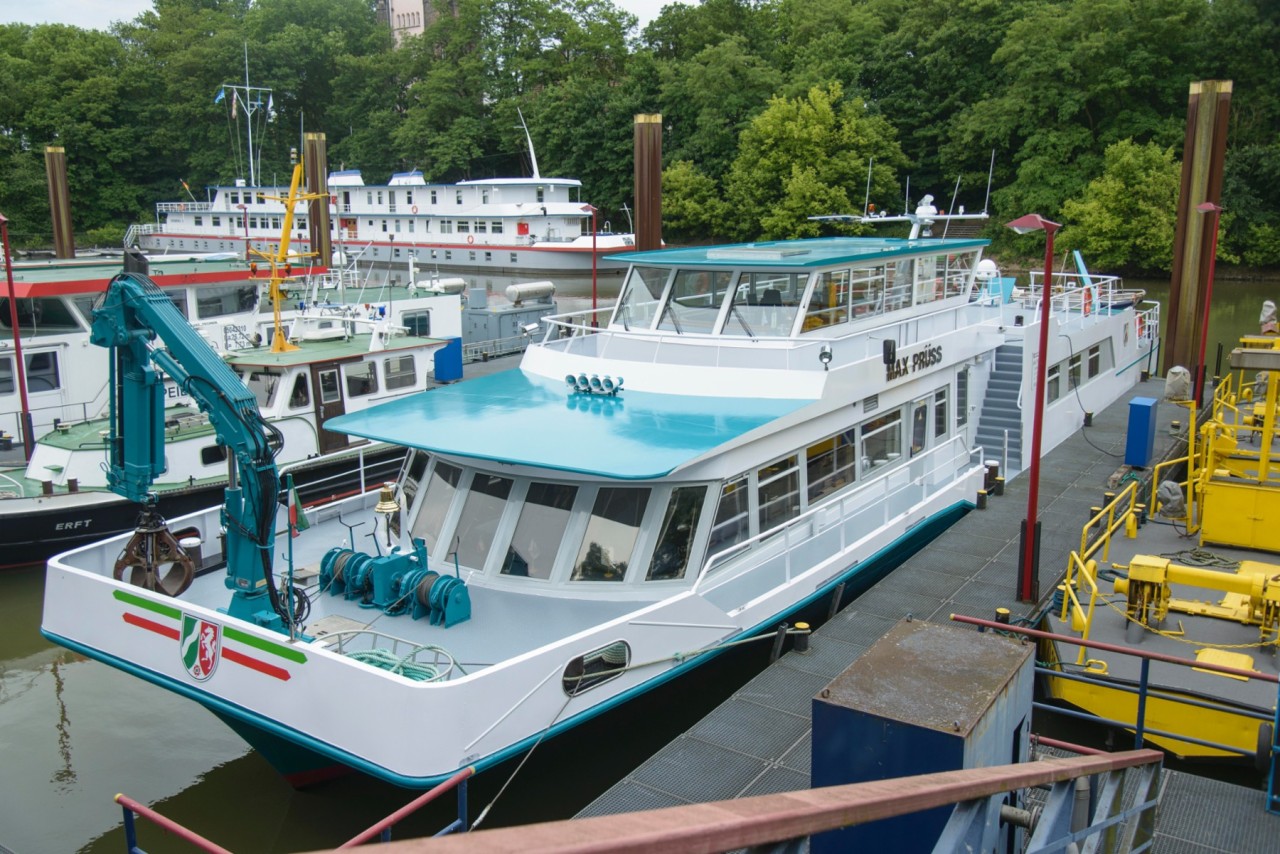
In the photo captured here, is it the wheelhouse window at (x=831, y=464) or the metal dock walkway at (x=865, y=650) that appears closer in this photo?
the metal dock walkway at (x=865, y=650)

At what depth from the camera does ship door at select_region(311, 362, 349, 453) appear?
663 inches

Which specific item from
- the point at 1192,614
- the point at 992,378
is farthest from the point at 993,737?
the point at 992,378

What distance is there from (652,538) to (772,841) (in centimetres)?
714

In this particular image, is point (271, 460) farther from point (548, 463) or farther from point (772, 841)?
point (772, 841)

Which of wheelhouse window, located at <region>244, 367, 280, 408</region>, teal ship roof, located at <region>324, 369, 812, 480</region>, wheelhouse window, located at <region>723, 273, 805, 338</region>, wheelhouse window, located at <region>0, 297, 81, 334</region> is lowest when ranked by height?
wheelhouse window, located at <region>244, 367, 280, 408</region>

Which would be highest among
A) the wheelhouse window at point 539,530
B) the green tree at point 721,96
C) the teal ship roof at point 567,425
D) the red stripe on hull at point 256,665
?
the green tree at point 721,96

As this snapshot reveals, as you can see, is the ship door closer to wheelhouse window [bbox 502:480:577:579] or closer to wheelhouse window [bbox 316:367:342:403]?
wheelhouse window [bbox 316:367:342:403]

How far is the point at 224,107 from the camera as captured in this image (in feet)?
239

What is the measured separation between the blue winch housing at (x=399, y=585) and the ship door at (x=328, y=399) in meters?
7.53

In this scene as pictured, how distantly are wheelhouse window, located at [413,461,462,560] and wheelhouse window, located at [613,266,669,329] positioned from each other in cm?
369

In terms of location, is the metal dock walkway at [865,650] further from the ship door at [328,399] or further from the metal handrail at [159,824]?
the ship door at [328,399]

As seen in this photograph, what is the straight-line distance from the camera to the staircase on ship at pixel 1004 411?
15609 mm

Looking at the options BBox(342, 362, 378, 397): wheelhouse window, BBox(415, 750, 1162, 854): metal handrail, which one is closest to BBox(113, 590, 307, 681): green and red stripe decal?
BBox(415, 750, 1162, 854): metal handrail

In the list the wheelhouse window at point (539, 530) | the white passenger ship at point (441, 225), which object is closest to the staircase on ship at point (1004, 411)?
the wheelhouse window at point (539, 530)
